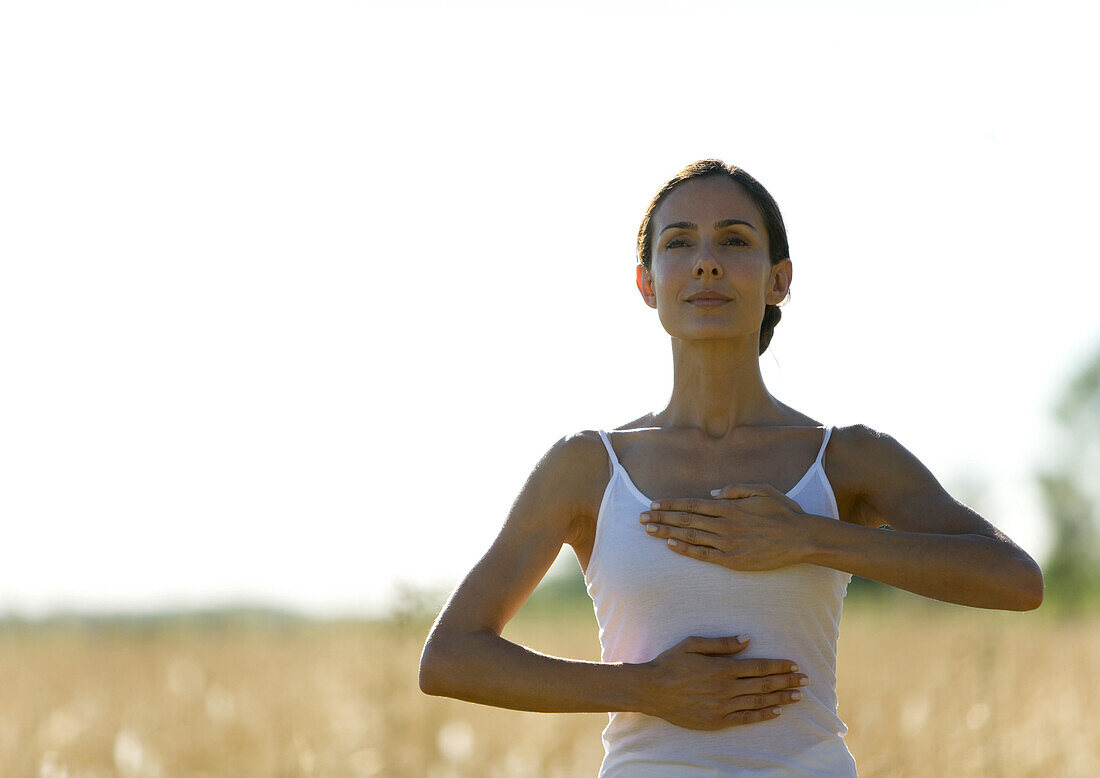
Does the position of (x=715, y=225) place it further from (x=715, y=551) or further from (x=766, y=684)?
(x=766, y=684)

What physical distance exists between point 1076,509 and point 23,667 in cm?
3621

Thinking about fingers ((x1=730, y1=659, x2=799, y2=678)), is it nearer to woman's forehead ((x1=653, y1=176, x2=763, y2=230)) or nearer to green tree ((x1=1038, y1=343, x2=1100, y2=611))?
woman's forehead ((x1=653, y1=176, x2=763, y2=230))

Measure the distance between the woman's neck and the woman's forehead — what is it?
30cm

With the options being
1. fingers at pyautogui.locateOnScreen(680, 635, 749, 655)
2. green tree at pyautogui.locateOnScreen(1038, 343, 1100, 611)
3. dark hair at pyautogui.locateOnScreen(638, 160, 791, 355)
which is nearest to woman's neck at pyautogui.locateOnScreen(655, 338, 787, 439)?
dark hair at pyautogui.locateOnScreen(638, 160, 791, 355)

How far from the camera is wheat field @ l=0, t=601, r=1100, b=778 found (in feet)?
18.6

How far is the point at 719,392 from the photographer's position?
121 inches

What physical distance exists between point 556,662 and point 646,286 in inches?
41.2

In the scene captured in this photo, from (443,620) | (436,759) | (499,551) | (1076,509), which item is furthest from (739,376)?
(1076,509)

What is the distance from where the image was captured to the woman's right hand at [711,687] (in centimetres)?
261

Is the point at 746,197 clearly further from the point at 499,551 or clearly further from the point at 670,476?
the point at 499,551

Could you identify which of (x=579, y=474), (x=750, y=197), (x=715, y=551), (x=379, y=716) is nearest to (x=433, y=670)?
(x=579, y=474)

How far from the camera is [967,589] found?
2.67 m

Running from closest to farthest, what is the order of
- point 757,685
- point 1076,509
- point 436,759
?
point 757,685 < point 436,759 < point 1076,509

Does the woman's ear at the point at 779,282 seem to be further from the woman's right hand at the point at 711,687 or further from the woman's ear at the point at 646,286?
the woman's right hand at the point at 711,687
